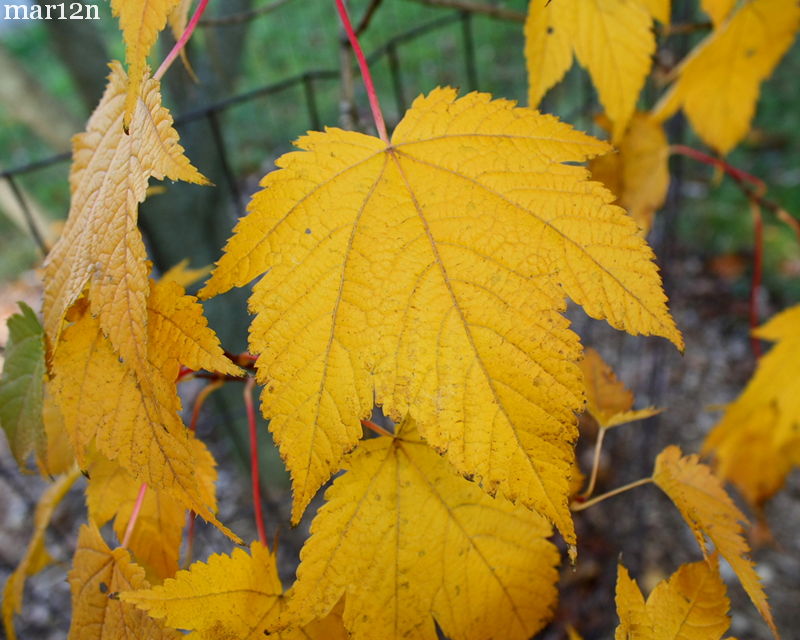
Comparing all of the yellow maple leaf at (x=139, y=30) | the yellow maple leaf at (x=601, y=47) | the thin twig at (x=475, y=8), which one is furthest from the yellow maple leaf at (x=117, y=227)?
the thin twig at (x=475, y=8)

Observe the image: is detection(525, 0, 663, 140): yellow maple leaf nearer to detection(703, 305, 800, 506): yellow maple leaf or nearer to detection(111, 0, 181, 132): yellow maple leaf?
detection(111, 0, 181, 132): yellow maple leaf

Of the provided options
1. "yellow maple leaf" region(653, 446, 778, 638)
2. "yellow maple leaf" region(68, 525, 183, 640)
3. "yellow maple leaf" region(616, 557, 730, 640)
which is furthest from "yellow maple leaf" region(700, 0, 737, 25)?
"yellow maple leaf" region(68, 525, 183, 640)

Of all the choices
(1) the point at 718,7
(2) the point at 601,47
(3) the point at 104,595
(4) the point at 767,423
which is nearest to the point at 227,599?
(3) the point at 104,595

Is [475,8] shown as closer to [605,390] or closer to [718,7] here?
[718,7]

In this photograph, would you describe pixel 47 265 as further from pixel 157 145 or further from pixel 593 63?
pixel 593 63

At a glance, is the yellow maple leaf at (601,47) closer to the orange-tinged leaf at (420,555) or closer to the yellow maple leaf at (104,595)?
the orange-tinged leaf at (420,555)

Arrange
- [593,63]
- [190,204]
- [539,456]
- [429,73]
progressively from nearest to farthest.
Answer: [539,456]
[593,63]
[190,204]
[429,73]

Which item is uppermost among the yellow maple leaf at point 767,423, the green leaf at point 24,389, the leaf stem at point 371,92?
the leaf stem at point 371,92

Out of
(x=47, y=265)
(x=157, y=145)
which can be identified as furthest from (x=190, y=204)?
(x=157, y=145)
